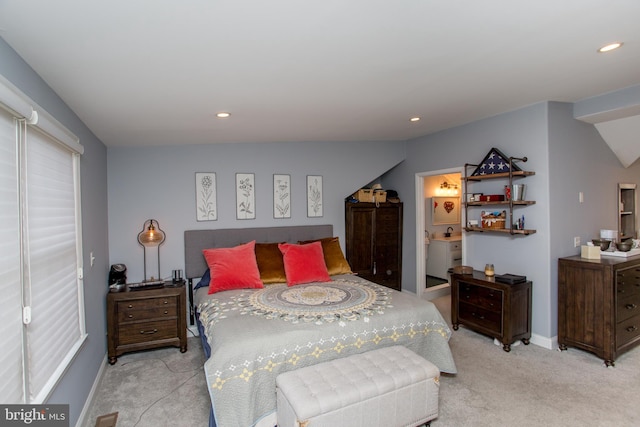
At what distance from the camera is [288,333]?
2225 mm

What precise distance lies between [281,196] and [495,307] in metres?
2.78

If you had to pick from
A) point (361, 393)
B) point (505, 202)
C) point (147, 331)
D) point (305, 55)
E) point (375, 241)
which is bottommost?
point (147, 331)

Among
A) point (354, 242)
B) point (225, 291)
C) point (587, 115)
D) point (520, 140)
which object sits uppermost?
point (587, 115)

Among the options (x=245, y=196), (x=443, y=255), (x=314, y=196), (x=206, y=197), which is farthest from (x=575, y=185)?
(x=206, y=197)

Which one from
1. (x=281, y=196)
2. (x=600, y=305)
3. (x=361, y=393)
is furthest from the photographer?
(x=281, y=196)

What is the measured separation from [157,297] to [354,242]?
2588 mm

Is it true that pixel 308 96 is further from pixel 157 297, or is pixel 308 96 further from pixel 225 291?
pixel 157 297

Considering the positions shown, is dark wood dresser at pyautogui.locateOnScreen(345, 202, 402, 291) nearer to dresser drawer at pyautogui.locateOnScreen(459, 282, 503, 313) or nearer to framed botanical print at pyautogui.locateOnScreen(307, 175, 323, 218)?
framed botanical print at pyautogui.locateOnScreen(307, 175, 323, 218)

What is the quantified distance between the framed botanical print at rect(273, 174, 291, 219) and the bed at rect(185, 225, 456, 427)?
1042 mm

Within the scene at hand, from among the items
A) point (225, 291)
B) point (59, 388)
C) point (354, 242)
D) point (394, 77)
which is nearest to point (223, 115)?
point (394, 77)

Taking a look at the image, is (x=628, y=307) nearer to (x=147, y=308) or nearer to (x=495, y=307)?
(x=495, y=307)

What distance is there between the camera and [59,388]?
188 cm

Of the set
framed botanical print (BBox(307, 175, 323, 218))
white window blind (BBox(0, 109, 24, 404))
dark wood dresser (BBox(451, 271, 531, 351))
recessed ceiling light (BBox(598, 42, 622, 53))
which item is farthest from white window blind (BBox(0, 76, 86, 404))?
dark wood dresser (BBox(451, 271, 531, 351))

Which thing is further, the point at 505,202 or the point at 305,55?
the point at 505,202
